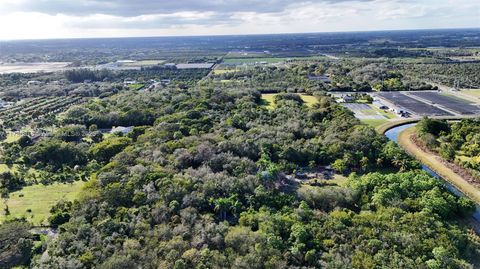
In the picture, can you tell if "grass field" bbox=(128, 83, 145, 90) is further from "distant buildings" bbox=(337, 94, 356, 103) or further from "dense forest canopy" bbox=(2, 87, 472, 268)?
"distant buildings" bbox=(337, 94, 356, 103)

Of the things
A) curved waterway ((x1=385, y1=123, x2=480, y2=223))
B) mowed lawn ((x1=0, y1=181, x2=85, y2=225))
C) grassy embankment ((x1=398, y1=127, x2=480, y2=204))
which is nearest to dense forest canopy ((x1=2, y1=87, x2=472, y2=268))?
mowed lawn ((x1=0, y1=181, x2=85, y2=225))

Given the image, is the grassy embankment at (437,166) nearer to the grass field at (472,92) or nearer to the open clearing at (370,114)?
the open clearing at (370,114)

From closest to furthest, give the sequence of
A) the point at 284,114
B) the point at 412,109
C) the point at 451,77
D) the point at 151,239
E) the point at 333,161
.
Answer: the point at 151,239, the point at 333,161, the point at 284,114, the point at 412,109, the point at 451,77

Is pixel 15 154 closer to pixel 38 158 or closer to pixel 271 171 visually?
pixel 38 158

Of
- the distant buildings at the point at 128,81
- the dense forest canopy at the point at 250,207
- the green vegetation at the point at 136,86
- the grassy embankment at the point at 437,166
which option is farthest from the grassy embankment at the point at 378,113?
the distant buildings at the point at 128,81

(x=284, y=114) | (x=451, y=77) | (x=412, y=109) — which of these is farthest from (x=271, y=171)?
(x=451, y=77)

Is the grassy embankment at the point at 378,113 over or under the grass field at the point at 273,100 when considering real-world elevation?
under
